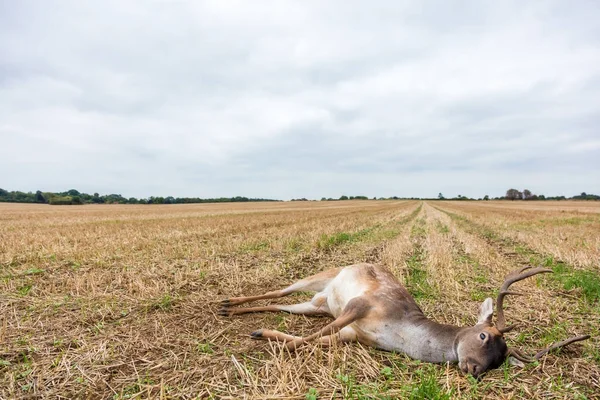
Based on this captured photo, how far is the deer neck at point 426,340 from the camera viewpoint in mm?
3373

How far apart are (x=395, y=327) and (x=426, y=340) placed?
0.36 m

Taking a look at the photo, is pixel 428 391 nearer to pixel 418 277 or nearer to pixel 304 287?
pixel 304 287

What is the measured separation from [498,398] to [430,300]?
9.14 ft

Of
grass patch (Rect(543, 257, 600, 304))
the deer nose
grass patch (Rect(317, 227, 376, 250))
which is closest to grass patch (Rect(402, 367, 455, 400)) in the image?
the deer nose

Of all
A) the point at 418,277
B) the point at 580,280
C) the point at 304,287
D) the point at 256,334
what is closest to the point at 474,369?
the point at 256,334

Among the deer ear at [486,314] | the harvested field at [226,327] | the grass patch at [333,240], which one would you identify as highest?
the deer ear at [486,314]

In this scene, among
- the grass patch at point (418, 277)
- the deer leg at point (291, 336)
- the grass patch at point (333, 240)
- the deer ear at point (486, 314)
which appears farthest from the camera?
the grass patch at point (333, 240)

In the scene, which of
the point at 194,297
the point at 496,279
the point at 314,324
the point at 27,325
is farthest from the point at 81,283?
the point at 496,279

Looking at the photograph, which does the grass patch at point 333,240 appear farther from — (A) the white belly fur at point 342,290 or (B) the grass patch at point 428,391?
(B) the grass patch at point 428,391

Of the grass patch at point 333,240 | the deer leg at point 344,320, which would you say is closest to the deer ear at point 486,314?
the deer leg at point 344,320

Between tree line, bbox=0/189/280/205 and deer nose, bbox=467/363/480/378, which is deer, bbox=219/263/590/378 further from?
tree line, bbox=0/189/280/205

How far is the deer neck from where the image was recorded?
3.37m

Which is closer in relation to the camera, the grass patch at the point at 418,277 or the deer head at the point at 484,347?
the deer head at the point at 484,347

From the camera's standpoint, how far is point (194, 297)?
561 centimetres
